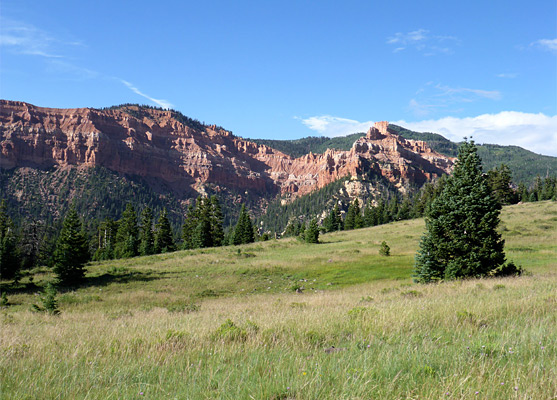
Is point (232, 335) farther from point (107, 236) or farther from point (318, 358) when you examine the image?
point (107, 236)

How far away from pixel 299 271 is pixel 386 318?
25.6m

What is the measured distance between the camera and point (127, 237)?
204 ft

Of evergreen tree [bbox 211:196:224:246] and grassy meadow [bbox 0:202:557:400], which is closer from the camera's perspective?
grassy meadow [bbox 0:202:557:400]

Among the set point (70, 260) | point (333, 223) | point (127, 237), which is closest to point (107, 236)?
point (127, 237)

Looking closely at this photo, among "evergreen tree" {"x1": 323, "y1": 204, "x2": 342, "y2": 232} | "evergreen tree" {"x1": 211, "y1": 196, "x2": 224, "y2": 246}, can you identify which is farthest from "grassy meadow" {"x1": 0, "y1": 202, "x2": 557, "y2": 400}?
"evergreen tree" {"x1": 323, "y1": 204, "x2": 342, "y2": 232}

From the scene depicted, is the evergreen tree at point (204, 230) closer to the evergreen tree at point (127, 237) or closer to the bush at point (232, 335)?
the evergreen tree at point (127, 237)

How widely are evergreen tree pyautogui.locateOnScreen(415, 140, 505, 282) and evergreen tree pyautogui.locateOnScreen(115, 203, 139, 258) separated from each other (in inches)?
2099

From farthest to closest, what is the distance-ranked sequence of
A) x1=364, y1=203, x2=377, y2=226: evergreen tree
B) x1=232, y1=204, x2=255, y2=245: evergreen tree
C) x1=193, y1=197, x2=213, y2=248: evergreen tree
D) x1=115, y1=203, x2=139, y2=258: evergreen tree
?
x1=364, y1=203, x2=377, y2=226: evergreen tree, x1=232, y1=204, x2=255, y2=245: evergreen tree, x1=193, y1=197, x2=213, y2=248: evergreen tree, x1=115, y1=203, x2=139, y2=258: evergreen tree

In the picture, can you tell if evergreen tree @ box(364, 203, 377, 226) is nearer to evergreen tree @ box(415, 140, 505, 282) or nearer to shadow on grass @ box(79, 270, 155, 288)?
shadow on grass @ box(79, 270, 155, 288)

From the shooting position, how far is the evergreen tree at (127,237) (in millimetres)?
58531

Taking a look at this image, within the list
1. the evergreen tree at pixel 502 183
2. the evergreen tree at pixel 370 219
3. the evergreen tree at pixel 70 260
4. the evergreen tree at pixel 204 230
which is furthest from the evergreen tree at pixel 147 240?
the evergreen tree at pixel 502 183

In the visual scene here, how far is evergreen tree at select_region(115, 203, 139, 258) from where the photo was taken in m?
58.5

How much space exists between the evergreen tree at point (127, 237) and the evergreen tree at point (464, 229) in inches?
2099

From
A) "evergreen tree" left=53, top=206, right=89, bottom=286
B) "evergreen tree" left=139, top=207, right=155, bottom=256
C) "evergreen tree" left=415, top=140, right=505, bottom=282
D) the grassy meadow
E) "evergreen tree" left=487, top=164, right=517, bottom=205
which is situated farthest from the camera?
"evergreen tree" left=487, top=164, right=517, bottom=205
